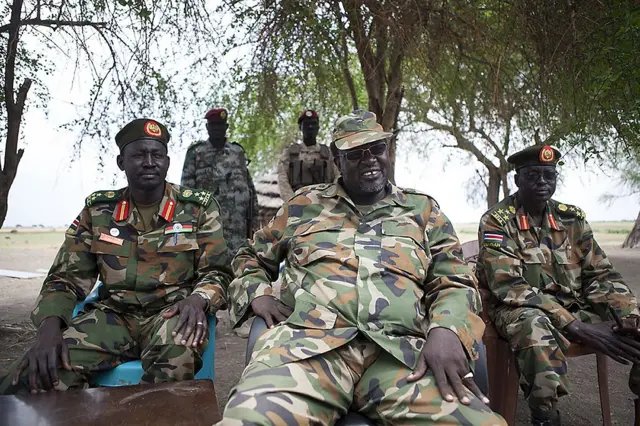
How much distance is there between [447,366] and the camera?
1975 millimetres

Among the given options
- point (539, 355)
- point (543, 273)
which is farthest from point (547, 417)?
point (543, 273)

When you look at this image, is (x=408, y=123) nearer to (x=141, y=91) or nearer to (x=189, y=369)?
(x=141, y=91)

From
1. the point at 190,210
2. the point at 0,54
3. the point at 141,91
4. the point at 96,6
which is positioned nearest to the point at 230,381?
the point at 190,210

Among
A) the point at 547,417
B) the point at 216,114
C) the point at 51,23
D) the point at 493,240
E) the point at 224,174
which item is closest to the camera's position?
the point at 547,417

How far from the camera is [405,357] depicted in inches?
81.8

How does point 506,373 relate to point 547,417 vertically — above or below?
above

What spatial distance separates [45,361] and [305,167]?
14.5 feet

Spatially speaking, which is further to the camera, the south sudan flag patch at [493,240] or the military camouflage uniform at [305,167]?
the military camouflage uniform at [305,167]

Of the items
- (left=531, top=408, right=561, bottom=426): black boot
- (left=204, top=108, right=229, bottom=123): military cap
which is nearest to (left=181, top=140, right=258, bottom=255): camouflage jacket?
(left=204, top=108, right=229, bottom=123): military cap

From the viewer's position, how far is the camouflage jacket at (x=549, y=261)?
315 centimetres

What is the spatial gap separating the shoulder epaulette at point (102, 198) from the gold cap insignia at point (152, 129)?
41 cm

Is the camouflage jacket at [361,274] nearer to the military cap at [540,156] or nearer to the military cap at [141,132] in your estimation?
the military cap at [141,132]

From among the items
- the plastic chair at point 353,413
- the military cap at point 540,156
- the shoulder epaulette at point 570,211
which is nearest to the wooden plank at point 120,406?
the plastic chair at point 353,413

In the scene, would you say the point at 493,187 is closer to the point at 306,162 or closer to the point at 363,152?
the point at 306,162
